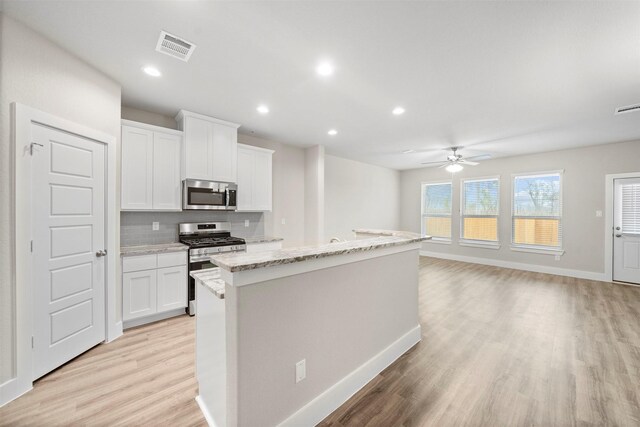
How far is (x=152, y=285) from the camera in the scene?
3.12 m

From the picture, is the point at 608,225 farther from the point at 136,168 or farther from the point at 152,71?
the point at 136,168

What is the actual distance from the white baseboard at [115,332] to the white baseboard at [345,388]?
233cm

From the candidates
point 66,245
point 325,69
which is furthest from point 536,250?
point 66,245

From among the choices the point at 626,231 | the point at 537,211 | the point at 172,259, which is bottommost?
the point at 172,259

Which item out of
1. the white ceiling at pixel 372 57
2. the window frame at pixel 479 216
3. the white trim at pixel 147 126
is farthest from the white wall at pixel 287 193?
the window frame at pixel 479 216

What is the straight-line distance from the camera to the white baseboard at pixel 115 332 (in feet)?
9.00

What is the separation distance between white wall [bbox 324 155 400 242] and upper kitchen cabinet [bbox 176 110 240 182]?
109 inches

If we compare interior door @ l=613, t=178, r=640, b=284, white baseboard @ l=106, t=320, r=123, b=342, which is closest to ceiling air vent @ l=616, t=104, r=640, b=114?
interior door @ l=613, t=178, r=640, b=284

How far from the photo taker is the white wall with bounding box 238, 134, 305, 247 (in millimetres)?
5043

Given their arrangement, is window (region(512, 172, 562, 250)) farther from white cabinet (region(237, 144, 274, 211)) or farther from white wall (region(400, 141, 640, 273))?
white cabinet (region(237, 144, 274, 211))

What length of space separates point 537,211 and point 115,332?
8091mm

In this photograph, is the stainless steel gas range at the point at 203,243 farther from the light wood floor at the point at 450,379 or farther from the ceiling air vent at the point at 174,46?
the ceiling air vent at the point at 174,46

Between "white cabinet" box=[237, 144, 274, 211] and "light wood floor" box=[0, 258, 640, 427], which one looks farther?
"white cabinet" box=[237, 144, 274, 211]

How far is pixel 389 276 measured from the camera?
7.72ft
